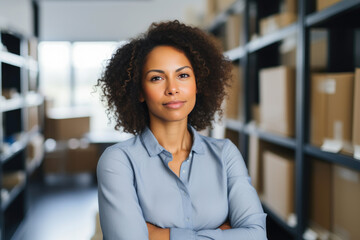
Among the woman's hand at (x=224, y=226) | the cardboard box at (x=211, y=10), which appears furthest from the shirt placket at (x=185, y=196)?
the cardboard box at (x=211, y=10)

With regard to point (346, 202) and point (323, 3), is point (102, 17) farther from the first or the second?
point (346, 202)

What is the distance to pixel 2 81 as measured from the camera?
3.80 meters

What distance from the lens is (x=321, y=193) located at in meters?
1.76

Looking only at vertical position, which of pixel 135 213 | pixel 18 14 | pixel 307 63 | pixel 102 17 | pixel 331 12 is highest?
pixel 102 17

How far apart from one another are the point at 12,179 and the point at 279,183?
2547mm

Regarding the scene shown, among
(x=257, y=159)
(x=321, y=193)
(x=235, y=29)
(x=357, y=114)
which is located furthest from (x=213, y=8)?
(x=357, y=114)

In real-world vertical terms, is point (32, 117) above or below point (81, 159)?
above

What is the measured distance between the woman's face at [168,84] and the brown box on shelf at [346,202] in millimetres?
835

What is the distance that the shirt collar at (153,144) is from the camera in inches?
46.6

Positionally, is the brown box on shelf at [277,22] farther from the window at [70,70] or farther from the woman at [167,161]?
the window at [70,70]

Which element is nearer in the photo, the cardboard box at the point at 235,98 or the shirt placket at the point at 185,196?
the shirt placket at the point at 185,196

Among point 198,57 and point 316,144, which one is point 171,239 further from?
point 316,144

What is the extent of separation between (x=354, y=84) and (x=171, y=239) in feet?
3.16

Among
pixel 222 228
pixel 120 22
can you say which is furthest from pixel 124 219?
pixel 120 22
